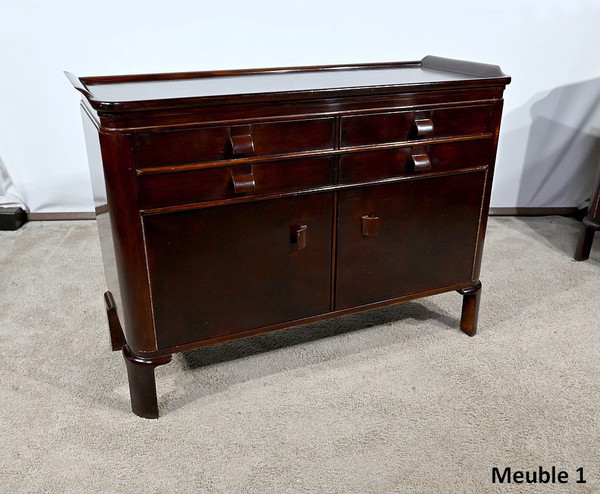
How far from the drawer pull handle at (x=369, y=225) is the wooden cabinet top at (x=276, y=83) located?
29 cm

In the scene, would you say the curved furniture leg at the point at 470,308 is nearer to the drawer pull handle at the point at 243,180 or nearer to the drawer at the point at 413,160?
the drawer at the point at 413,160

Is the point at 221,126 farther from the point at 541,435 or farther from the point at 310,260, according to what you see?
the point at 541,435

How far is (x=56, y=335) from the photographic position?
1.73 metres

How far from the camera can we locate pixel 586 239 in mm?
2205

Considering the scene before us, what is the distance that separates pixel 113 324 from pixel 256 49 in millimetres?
1262

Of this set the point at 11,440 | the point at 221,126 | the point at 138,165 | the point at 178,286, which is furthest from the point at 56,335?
the point at 221,126

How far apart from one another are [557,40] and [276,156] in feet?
5.55

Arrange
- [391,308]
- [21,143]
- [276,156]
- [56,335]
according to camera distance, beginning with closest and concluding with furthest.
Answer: [276,156] → [56,335] → [391,308] → [21,143]

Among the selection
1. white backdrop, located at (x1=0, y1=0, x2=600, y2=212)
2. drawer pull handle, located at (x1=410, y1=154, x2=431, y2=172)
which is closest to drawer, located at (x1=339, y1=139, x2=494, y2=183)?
drawer pull handle, located at (x1=410, y1=154, x2=431, y2=172)

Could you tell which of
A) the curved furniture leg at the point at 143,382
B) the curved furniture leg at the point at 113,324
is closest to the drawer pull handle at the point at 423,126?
the curved furniture leg at the point at 143,382

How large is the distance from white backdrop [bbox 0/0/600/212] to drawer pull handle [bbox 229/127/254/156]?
1.23m

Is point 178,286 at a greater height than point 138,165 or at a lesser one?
lesser

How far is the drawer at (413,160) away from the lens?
138 cm

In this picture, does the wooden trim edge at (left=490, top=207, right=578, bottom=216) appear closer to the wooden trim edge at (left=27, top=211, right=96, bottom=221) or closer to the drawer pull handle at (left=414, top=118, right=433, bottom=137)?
the drawer pull handle at (left=414, top=118, right=433, bottom=137)
